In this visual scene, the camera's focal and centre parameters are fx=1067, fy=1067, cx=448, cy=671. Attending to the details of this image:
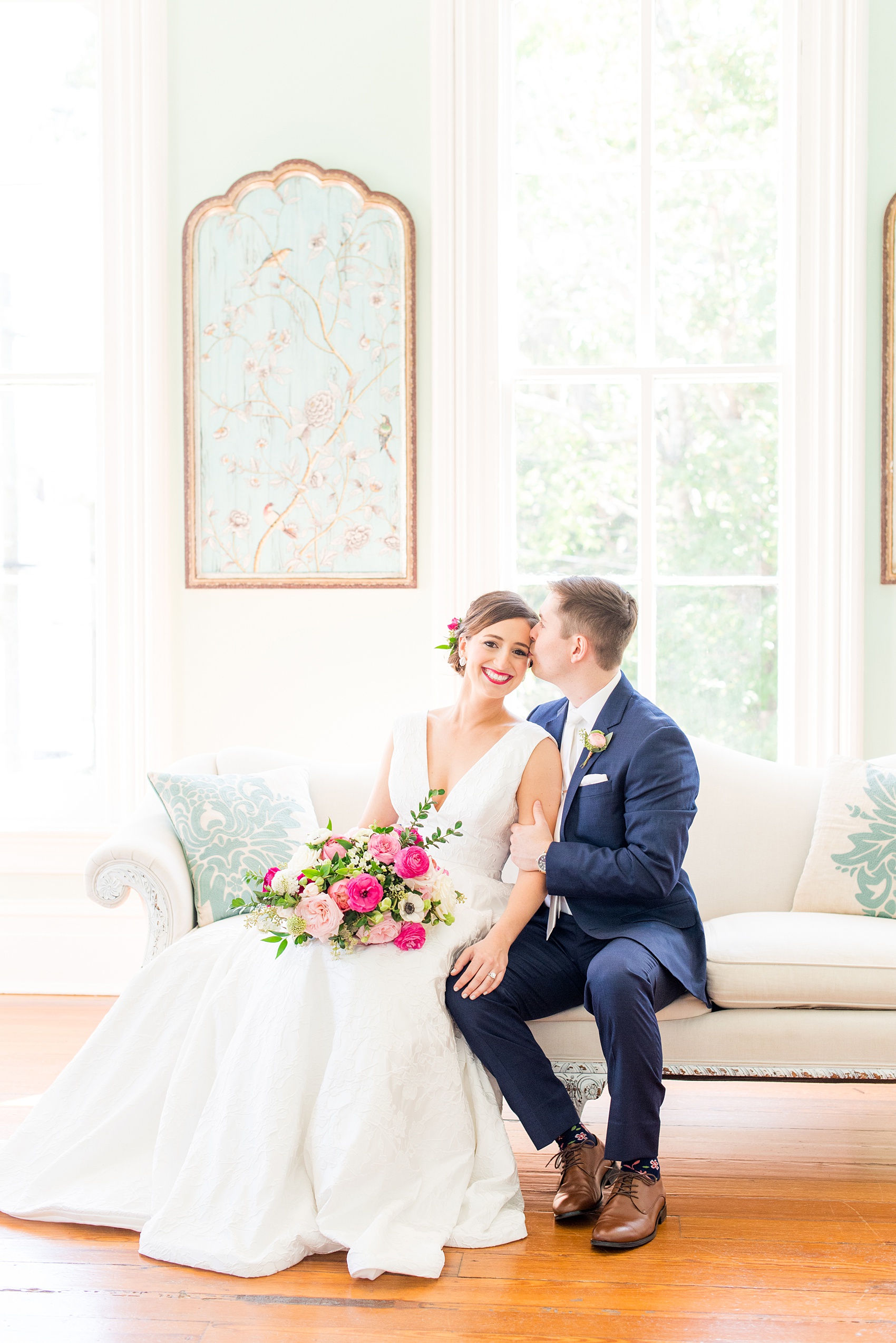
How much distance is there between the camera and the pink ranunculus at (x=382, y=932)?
2.29m

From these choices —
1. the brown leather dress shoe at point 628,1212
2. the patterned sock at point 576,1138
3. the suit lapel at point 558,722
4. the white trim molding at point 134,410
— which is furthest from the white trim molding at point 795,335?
the brown leather dress shoe at point 628,1212

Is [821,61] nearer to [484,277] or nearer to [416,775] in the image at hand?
[484,277]

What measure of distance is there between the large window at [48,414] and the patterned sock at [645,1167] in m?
2.74

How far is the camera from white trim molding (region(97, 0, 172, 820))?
4.02 m

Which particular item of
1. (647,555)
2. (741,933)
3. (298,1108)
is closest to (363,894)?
(298,1108)

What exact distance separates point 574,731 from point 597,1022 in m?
0.71

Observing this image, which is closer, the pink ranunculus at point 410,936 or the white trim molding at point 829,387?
the pink ranunculus at point 410,936

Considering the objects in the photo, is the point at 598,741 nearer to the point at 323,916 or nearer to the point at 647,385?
the point at 323,916

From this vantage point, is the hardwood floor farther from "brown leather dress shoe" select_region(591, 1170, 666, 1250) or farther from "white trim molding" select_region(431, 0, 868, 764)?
"white trim molding" select_region(431, 0, 868, 764)

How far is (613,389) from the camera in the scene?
4152 mm

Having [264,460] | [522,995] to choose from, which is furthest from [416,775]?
[264,460]

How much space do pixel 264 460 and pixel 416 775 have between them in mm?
1815

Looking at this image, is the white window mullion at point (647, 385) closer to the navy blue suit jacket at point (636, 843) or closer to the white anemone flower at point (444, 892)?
the navy blue suit jacket at point (636, 843)

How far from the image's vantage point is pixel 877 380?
12.9 ft
